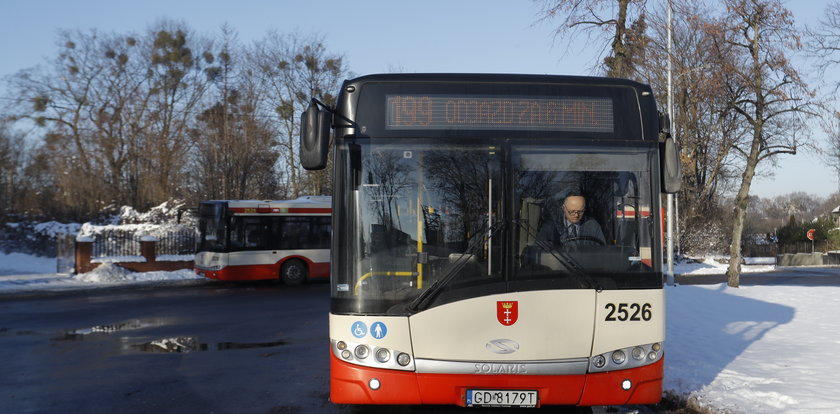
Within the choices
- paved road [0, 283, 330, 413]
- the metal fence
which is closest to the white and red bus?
paved road [0, 283, 330, 413]

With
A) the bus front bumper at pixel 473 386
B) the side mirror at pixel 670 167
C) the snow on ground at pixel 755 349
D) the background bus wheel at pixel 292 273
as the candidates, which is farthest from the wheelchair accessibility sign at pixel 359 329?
the background bus wheel at pixel 292 273

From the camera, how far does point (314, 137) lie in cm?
551

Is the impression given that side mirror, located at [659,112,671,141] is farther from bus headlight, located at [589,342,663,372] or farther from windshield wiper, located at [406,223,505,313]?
bus headlight, located at [589,342,663,372]

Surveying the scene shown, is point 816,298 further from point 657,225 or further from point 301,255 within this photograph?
point 301,255

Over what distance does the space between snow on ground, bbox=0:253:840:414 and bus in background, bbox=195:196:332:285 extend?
37.4 feet

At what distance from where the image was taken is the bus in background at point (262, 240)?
2294 cm

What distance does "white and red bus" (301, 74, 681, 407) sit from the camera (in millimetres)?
5434

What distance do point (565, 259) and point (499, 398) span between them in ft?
3.77

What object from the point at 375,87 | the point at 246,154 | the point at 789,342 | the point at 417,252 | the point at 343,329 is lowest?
the point at 789,342

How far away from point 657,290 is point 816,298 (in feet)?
42.0

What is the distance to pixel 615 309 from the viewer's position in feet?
18.2

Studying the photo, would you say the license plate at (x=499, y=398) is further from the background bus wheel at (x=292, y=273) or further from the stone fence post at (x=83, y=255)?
the stone fence post at (x=83, y=255)

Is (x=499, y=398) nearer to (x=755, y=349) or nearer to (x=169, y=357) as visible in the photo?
(x=755, y=349)

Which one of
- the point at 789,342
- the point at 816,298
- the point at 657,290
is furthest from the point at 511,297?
the point at 816,298
